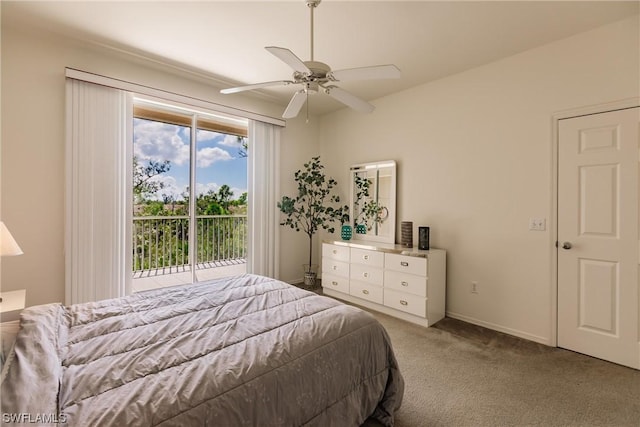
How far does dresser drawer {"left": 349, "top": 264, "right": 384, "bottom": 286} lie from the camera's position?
355 centimetres

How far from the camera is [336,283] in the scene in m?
4.08

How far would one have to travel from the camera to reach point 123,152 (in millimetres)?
3051

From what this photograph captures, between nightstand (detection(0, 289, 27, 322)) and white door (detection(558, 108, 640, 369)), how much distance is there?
169 inches

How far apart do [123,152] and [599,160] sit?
4.36 m

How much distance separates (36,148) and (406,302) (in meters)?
3.84

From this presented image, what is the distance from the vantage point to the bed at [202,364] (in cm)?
102

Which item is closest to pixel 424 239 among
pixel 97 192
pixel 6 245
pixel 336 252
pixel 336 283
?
pixel 336 252

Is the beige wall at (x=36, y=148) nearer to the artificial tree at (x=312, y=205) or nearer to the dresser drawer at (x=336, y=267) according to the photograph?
the artificial tree at (x=312, y=205)

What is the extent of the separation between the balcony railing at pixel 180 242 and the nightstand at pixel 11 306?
64.7 inches

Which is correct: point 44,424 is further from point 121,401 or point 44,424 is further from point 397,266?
point 397,266

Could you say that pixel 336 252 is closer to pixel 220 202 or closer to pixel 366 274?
pixel 366 274

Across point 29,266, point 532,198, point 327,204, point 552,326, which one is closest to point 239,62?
point 327,204

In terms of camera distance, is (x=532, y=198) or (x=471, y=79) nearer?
(x=532, y=198)

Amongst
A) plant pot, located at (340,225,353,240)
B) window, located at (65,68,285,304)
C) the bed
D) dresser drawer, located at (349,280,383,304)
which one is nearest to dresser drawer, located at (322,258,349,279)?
dresser drawer, located at (349,280,383,304)
